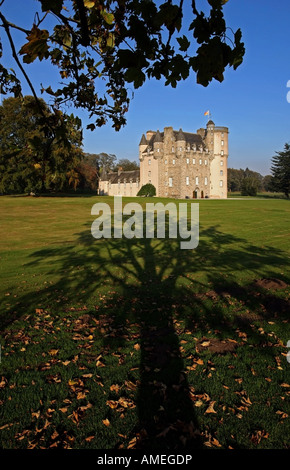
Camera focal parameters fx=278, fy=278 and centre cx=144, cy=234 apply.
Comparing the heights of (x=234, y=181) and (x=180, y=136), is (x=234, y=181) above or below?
below

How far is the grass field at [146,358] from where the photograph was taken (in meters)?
3.64

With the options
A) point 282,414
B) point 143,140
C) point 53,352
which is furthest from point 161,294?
point 143,140

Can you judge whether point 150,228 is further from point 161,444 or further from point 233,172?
point 233,172

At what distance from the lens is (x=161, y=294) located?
884 centimetres

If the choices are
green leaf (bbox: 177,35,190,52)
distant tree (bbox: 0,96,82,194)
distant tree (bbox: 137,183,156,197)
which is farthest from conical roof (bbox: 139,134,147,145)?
green leaf (bbox: 177,35,190,52)

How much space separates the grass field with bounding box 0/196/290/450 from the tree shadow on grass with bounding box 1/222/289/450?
0.03 meters

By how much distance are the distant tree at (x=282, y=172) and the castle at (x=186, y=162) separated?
54.7 feet

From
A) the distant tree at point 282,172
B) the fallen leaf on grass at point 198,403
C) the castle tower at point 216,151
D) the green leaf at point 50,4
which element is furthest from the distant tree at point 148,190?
the green leaf at point 50,4

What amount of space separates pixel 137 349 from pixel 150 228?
1836cm

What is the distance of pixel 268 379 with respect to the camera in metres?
4.56

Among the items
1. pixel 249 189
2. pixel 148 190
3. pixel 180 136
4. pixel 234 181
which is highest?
pixel 180 136

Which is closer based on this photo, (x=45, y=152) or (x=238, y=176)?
(x=45, y=152)

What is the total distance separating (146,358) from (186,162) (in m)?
72.9

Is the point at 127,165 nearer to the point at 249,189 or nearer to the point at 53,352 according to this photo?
the point at 249,189
